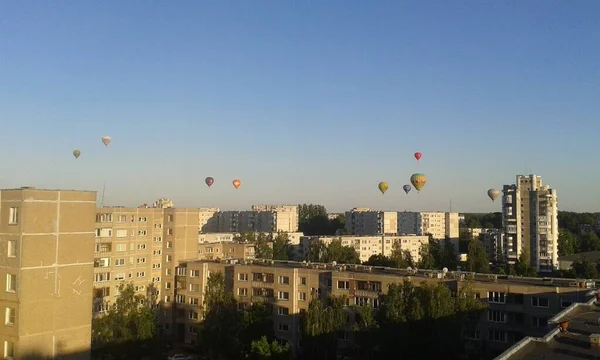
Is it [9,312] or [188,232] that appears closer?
[9,312]

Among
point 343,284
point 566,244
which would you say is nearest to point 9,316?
point 343,284

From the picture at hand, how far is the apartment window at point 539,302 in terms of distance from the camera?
101 feet

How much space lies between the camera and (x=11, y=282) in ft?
65.1

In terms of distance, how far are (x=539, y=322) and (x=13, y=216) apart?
27.0 metres

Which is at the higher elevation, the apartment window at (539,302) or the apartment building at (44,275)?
the apartment building at (44,275)

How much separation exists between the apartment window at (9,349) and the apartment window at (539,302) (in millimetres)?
26057

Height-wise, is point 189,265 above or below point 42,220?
below

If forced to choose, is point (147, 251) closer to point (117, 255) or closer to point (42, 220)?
point (117, 255)

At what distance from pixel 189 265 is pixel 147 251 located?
184 inches

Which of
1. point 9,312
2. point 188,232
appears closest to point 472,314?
point 9,312

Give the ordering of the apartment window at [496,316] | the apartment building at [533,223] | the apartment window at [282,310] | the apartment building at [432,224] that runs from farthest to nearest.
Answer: the apartment building at [432,224] < the apartment building at [533,223] < the apartment window at [282,310] < the apartment window at [496,316]

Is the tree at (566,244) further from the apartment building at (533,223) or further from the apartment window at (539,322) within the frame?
the apartment window at (539,322)

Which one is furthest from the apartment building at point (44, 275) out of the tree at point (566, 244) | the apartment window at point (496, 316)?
the tree at point (566, 244)

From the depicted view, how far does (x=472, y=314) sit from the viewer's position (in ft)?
101
